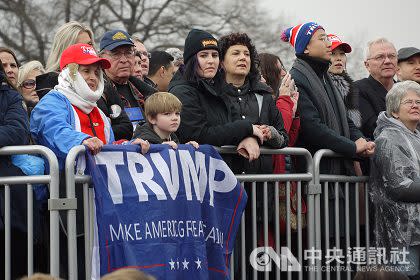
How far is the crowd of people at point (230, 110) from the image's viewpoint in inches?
345

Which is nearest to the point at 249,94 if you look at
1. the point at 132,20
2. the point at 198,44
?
the point at 198,44

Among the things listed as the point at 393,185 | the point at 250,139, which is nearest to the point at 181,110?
the point at 250,139

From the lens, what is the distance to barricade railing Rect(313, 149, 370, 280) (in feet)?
32.7

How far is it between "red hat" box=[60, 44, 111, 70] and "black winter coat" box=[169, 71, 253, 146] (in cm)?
79

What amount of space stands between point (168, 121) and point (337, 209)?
1970mm

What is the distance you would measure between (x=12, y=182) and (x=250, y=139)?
2.09m

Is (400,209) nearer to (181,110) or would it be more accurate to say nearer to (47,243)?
(181,110)

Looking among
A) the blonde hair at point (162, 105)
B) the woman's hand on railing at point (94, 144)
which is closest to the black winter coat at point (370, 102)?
the blonde hair at point (162, 105)

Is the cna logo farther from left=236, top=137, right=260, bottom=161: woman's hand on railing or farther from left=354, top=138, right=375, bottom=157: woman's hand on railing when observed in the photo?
left=354, top=138, right=375, bottom=157: woman's hand on railing

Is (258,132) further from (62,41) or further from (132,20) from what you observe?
(132,20)

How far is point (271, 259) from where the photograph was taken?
31.3 feet

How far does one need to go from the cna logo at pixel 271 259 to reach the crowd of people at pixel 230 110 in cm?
Answer: 32

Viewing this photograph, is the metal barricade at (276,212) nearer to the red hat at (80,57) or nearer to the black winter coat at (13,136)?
the red hat at (80,57)

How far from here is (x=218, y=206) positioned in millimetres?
9133
